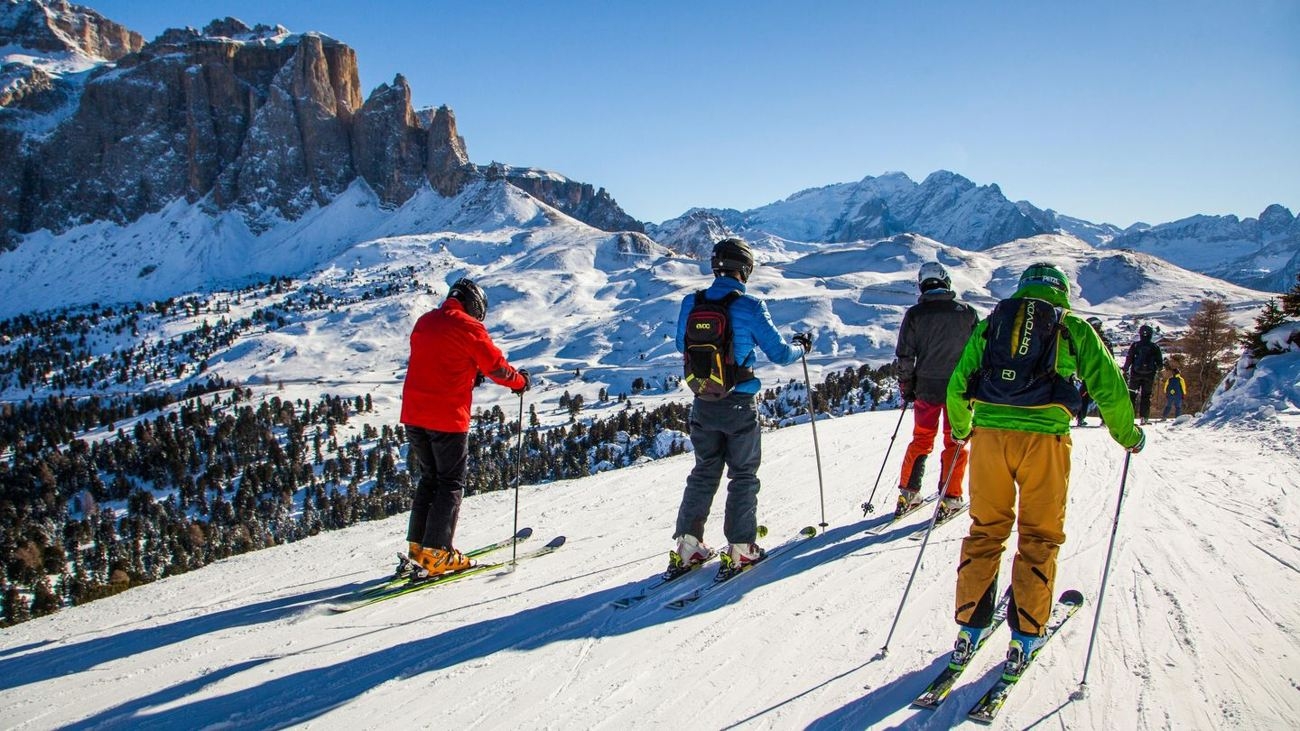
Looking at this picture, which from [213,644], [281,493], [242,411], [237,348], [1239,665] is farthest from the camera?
[237,348]

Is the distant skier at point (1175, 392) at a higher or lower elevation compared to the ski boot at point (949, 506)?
lower

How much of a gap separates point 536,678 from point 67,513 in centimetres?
11792

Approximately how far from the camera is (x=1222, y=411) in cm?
1312

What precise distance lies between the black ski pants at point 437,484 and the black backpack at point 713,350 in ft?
7.75

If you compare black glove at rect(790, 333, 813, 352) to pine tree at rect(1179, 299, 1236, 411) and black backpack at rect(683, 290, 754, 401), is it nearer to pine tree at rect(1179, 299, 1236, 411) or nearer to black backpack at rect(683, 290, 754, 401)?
black backpack at rect(683, 290, 754, 401)

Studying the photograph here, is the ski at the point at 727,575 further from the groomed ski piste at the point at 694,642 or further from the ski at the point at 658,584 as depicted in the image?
the ski at the point at 658,584

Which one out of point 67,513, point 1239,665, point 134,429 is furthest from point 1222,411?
point 134,429

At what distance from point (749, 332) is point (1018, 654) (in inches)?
113

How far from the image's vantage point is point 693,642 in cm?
461

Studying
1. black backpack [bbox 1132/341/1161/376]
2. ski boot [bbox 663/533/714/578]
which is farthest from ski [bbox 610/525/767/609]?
black backpack [bbox 1132/341/1161/376]

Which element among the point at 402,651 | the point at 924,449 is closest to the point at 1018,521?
the point at 924,449

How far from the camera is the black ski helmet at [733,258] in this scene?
18.3ft

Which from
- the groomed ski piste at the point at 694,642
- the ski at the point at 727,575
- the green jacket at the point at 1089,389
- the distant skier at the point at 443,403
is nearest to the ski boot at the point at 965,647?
the groomed ski piste at the point at 694,642

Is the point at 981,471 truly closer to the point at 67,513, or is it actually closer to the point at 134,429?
the point at 67,513
